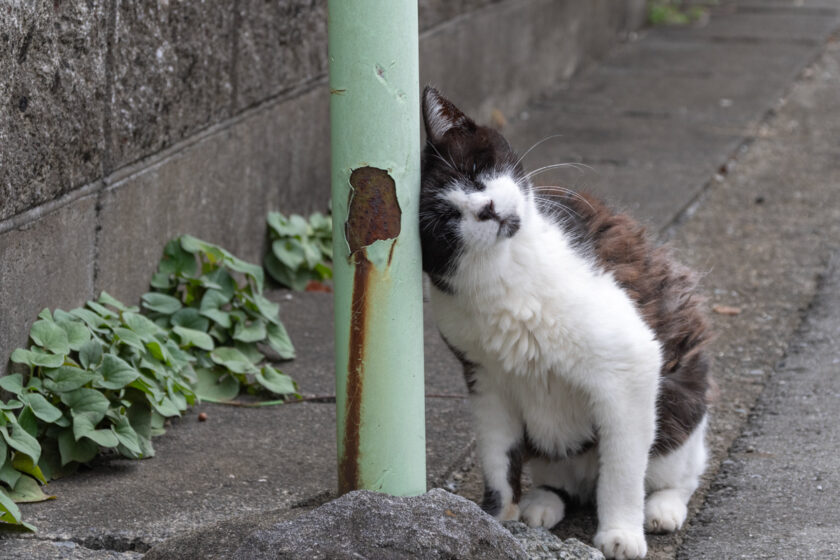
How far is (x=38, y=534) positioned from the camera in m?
2.60

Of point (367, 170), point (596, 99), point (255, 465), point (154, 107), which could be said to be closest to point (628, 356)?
point (367, 170)

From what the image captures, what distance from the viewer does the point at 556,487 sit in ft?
9.76

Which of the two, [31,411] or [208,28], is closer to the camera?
[31,411]

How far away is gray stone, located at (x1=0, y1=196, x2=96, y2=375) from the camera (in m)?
3.01

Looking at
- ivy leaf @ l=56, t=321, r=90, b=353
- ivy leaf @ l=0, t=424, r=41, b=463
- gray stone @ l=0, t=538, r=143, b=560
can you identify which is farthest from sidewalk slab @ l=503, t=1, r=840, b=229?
gray stone @ l=0, t=538, r=143, b=560

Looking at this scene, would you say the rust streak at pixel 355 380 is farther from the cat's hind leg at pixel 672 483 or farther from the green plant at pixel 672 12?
the green plant at pixel 672 12

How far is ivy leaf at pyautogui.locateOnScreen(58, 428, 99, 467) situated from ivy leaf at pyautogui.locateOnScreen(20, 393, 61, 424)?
0.22ft

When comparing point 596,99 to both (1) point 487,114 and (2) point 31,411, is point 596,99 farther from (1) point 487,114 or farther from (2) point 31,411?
(2) point 31,411

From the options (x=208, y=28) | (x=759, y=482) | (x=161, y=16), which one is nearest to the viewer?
(x=759, y=482)

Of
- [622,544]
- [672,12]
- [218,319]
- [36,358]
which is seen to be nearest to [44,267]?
[36,358]

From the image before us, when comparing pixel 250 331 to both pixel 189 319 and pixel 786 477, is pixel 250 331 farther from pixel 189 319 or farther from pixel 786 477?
pixel 786 477

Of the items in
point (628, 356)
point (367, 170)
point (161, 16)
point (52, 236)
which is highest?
point (161, 16)

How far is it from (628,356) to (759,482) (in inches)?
30.3

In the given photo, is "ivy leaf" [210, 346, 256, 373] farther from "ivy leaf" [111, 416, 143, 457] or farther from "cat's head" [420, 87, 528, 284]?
"cat's head" [420, 87, 528, 284]
